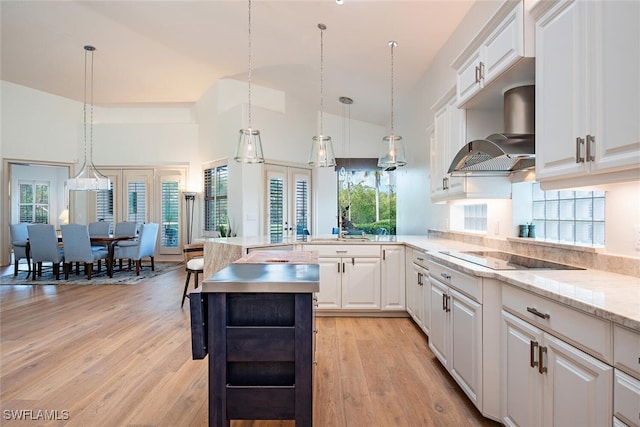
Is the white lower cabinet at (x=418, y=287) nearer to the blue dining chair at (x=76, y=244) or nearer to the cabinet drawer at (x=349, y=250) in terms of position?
the cabinet drawer at (x=349, y=250)

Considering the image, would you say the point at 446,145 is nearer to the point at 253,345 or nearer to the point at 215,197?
the point at 253,345

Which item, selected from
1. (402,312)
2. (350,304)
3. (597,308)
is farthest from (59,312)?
(597,308)

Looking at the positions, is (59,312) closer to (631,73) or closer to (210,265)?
(210,265)

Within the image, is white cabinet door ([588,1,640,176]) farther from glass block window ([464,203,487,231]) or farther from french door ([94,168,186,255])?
french door ([94,168,186,255])

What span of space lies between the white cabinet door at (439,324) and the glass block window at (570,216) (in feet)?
2.75

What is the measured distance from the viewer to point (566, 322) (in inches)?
48.9

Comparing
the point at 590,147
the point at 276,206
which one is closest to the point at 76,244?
the point at 276,206

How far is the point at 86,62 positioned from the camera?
6.02 m

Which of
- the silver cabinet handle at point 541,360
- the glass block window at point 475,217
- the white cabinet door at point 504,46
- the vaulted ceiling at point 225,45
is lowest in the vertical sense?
the silver cabinet handle at point 541,360

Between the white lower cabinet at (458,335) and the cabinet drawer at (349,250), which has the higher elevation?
the cabinet drawer at (349,250)

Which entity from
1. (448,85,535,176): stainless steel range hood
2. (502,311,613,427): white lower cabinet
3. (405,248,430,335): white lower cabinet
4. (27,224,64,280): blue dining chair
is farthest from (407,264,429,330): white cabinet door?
(27,224,64,280): blue dining chair

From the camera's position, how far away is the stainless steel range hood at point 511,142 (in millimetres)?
1951

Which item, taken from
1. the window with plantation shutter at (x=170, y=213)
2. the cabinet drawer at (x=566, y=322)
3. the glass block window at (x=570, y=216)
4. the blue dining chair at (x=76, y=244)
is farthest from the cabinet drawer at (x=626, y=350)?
the window with plantation shutter at (x=170, y=213)

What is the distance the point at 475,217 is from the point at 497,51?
1852mm
